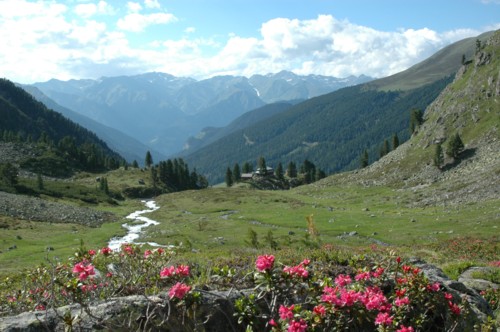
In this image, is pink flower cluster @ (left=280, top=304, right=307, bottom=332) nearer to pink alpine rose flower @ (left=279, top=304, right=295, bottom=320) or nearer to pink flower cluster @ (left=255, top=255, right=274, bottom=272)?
pink alpine rose flower @ (left=279, top=304, right=295, bottom=320)

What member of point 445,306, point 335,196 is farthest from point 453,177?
point 445,306

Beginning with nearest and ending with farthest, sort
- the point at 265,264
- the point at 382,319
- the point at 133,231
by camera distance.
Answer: the point at 382,319, the point at 265,264, the point at 133,231

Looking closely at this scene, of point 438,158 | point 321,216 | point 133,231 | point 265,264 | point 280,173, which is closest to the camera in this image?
point 265,264

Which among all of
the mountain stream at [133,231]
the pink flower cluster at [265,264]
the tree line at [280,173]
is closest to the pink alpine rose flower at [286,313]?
the pink flower cluster at [265,264]

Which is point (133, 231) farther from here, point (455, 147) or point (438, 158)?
point (455, 147)

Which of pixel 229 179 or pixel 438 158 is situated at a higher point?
pixel 438 158

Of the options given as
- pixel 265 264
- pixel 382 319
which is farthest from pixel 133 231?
pixel 382 319

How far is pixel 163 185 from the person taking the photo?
6348 inches

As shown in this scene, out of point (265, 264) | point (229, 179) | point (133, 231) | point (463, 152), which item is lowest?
point (133, 231)

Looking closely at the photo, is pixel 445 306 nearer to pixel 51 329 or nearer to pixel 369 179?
pixel 51 329

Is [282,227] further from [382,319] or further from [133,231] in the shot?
[382,319]

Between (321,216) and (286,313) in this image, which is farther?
(321,216)

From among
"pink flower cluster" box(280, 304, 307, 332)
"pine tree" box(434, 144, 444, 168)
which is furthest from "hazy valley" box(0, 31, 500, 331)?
"pine tree" box(434, 144, 444, 168)

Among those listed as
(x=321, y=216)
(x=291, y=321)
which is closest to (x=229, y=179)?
(x=321, y=216)
